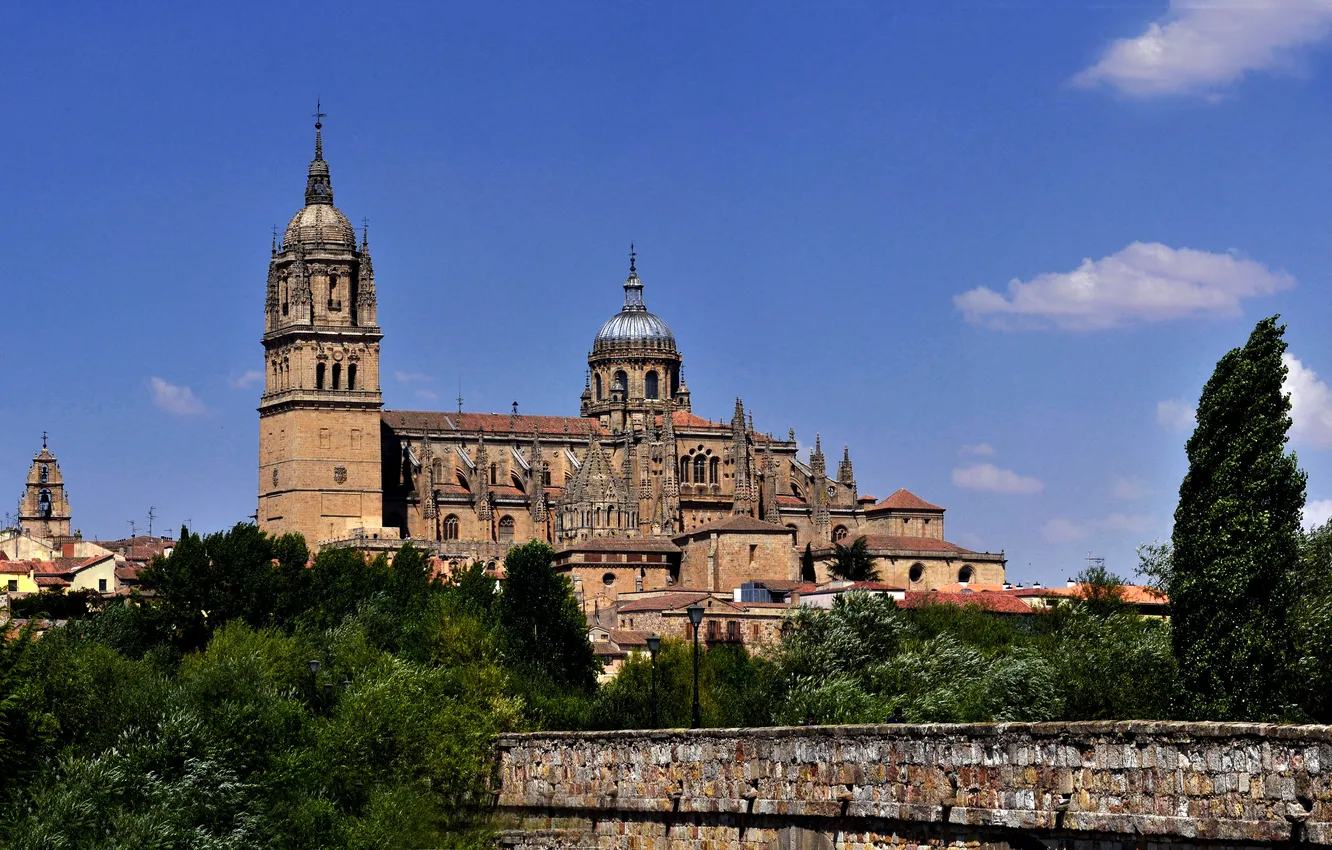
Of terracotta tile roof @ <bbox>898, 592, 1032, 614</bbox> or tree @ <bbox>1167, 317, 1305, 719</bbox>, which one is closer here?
tree @ <bbox>1167, 317, 1305, 719</bbox>

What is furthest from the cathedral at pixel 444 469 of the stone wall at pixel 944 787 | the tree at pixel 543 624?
the stone wall at pixel 944 787

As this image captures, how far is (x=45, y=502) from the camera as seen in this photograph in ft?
559

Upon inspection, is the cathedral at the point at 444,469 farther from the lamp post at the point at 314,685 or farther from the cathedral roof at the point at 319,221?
the lamp post at the point at 314,685

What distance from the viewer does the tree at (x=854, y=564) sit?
399 ft

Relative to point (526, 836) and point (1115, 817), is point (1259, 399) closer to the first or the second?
point (526, 836)

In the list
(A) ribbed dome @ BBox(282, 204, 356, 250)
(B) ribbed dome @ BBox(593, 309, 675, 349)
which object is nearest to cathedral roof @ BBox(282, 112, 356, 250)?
(A) ribbed dome @ BBox(282, 204, 356, 250)

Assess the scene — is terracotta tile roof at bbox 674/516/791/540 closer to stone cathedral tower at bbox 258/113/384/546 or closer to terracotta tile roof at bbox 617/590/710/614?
terracotta tile roof at bbox 617/590/710/614

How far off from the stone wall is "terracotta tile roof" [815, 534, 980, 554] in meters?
98.5

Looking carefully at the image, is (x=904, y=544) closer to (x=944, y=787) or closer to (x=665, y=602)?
(x=665, y=602)

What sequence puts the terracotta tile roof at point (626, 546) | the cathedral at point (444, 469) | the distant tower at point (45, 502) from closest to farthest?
the terracotta tile roof at point (626, 546) → the cathedral at point (444, 469) → the distant tower at point (45, 502)

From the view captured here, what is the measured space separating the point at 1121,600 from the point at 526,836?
51.4 metres

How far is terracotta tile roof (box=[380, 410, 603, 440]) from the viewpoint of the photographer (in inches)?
5723

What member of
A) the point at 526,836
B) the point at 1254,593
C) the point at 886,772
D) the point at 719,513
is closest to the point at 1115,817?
the point at 886,772

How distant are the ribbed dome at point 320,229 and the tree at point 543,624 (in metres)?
62.6
